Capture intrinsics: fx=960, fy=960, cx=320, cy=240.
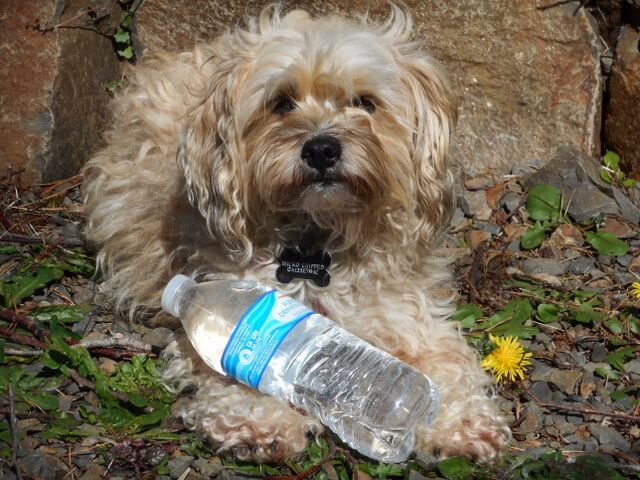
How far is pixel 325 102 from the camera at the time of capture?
381 centimetres

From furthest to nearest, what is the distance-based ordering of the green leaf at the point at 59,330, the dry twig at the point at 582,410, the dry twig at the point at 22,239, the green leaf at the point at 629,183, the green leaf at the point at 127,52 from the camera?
the green leaf at the point at 127,52 < the green leaf at the point at 629,183 < the dry twig at the point at 22,239 < the green leaf at the point at 59,330 < the dry twig at the point at 582,410

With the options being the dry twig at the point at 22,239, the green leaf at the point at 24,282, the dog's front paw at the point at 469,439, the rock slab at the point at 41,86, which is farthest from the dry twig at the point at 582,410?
the rock slab at the point at 41,86

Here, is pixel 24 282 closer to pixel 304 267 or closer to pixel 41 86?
pixel 41 86

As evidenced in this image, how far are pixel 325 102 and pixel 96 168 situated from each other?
5.55 ft

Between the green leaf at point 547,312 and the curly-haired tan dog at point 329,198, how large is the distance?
17.1 inches

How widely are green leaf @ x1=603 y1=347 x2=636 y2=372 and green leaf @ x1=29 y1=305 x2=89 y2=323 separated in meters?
2.30

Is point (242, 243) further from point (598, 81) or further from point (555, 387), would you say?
point (598, 81)

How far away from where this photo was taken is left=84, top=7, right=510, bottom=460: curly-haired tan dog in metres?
3.61

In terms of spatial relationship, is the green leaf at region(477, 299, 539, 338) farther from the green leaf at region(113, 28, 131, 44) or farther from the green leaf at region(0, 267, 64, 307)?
the green leaf at region(113, 28, 131, 44)

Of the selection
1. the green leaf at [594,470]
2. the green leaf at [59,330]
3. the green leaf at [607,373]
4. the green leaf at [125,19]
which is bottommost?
the green leaf at [59,330]

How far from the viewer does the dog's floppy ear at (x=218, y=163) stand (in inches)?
151

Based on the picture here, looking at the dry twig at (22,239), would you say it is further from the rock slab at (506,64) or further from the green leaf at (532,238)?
the green leaf at (532,238)

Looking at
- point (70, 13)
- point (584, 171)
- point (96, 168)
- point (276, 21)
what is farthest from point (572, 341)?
point (70, 13)

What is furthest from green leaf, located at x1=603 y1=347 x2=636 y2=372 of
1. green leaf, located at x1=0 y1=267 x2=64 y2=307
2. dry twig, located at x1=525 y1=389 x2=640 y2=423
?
green leaf, located at x1=0 y1=267 x2=64 y2=307
